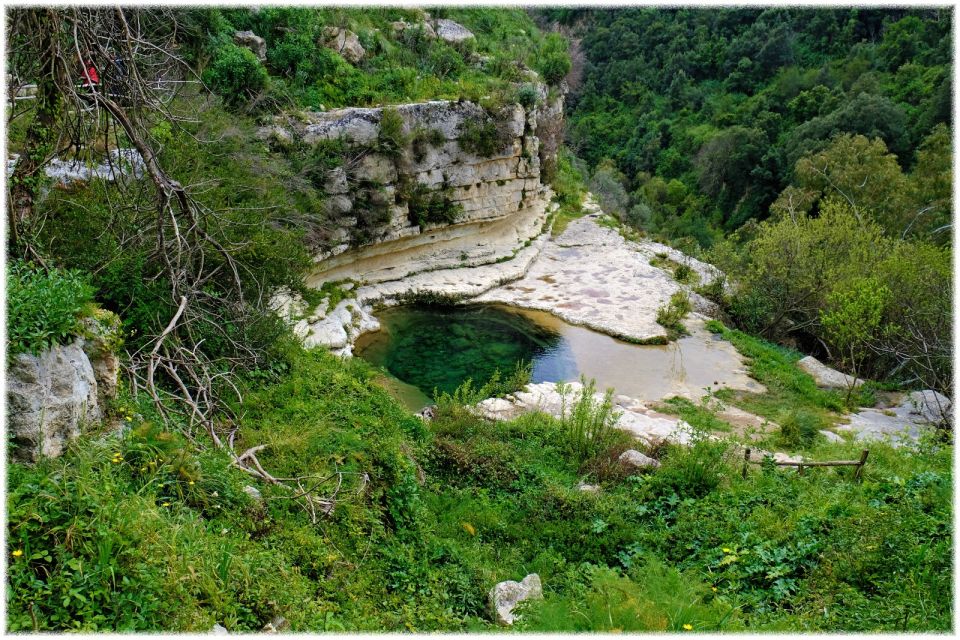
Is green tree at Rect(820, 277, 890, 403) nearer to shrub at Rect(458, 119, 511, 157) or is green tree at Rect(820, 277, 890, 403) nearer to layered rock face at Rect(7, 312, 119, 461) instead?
shrub at Rect(458, 119, 511, 157)

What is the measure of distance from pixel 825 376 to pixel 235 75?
15713 millimetres

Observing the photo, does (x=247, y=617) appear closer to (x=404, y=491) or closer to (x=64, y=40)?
(x=404, y=491)

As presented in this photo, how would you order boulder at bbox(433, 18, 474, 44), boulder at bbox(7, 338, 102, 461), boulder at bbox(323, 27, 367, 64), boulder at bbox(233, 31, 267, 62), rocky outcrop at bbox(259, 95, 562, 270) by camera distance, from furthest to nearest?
1. boulder at bbox(433, 18, 474, 44)
2. boulder at bbox(323, 27, 367, 64)
3. boulder at bbox(233, 31, 267, 62)
4. rocky outcrop at bbox(259, 95, 562, 270)
5. boulder at bbox(7, 338, 102, 461)

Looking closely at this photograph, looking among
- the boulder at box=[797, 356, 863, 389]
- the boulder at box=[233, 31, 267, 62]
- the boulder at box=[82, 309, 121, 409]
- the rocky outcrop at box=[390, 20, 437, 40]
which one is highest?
the rocky outcrop at box=[390, 20, 437, 40]

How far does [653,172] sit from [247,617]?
44.1 metres

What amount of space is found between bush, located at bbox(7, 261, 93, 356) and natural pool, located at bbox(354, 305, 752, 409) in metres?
7.23

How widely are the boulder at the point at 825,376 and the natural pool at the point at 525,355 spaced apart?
1.61m

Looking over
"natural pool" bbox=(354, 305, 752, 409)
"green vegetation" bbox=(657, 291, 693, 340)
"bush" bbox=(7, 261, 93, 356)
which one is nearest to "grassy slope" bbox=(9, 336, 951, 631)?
"bush" bbox=(7, 261, 93, 356)

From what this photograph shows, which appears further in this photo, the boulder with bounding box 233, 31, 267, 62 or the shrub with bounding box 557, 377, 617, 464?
the boulder with bounding box 233, 31, 267, 62

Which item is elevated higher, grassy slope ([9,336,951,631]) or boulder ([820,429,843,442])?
grassy slope ([9,336,951,631])

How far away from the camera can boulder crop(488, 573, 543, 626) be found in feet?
16.2

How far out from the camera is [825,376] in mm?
13547

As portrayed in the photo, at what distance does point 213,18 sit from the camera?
15.5m

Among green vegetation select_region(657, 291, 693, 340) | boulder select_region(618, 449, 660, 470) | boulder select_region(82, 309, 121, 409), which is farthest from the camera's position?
green vegetation select_region(657, 291, 693, 340)
